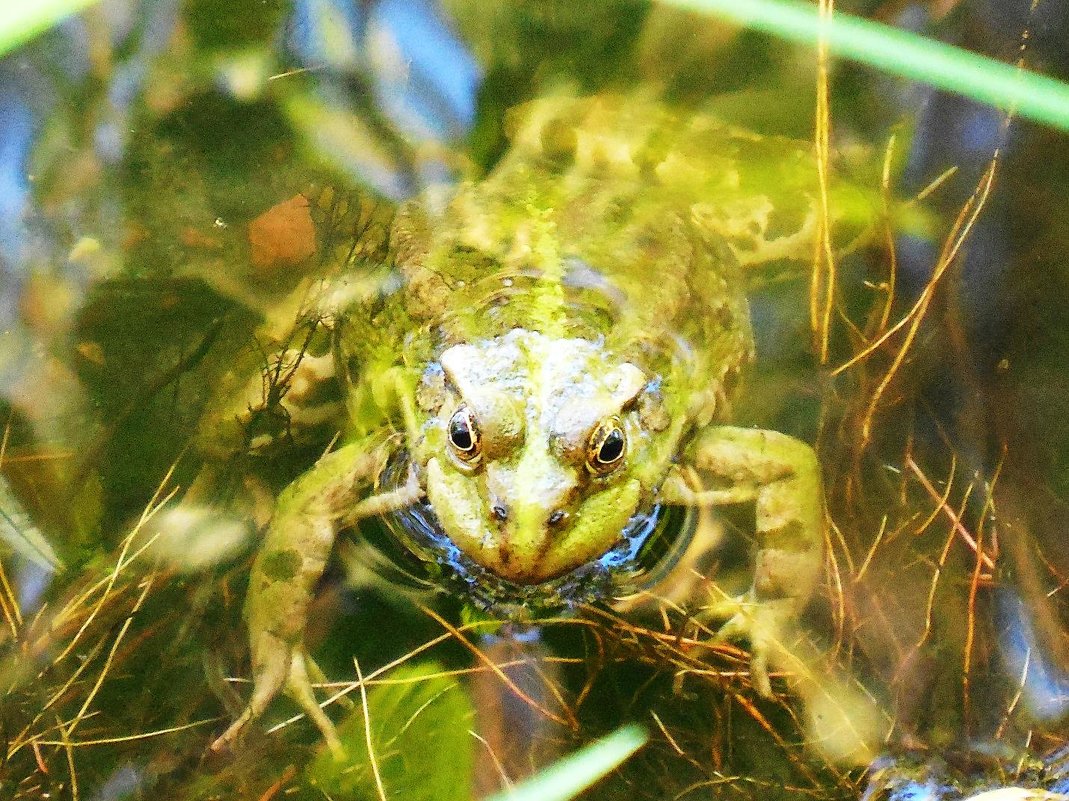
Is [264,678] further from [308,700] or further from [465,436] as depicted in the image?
[465,436]

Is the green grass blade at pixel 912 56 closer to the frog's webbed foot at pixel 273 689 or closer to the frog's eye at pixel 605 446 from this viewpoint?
the frog's eye at pixel 605 446

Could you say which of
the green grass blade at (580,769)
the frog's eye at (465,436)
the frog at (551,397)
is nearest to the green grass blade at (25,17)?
the frog at (551,397)

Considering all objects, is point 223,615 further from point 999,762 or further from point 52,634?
point 999,762

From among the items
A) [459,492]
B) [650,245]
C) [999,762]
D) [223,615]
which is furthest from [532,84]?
[999,762]

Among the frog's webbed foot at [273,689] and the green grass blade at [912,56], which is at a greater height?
the green grass blade at [912,56]

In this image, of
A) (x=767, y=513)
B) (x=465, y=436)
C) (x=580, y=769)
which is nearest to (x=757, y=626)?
(x=767, y=513)

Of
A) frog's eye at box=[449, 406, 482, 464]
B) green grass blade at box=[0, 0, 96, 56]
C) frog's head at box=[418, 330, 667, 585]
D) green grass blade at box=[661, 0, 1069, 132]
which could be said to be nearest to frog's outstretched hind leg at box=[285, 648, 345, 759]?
frog's head at box=[418, 330, 667, 585]
